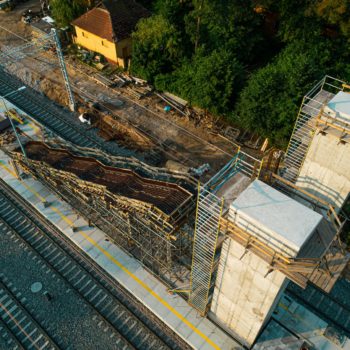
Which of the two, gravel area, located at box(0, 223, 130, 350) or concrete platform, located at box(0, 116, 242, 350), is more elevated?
concrete platform, located at box(0, 116, 242, 350)

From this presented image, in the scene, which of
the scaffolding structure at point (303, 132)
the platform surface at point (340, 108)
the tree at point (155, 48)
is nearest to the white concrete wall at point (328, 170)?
the scaffolding structure at point (303, 132)

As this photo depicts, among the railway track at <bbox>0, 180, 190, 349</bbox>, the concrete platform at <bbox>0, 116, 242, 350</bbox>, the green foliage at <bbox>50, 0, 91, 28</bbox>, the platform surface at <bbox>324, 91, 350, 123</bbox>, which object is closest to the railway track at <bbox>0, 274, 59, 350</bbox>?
the railway track at <bbox>0, 180, 190, 349</bbox>

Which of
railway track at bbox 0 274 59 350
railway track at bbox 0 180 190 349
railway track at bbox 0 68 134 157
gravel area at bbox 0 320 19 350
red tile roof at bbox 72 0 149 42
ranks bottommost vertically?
gravel area at bbox 0 320 19 350

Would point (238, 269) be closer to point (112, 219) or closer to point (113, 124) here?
point (112, 219)

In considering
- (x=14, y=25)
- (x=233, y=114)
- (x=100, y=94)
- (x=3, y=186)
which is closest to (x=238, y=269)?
(x=233, y=114)

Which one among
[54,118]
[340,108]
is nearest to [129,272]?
[340,108]

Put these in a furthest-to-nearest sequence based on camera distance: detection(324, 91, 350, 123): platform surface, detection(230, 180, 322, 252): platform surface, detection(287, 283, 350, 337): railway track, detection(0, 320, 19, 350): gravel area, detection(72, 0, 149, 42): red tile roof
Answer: detection(72, 0, 149, 42): red tile roof → detection(287, 283, 350, 337): railway track → detection(0, 320, 19, 350): gravel area → detection(324, 91, 350, 123): platform surface → detection(230, 180, 322, 252): platform surface

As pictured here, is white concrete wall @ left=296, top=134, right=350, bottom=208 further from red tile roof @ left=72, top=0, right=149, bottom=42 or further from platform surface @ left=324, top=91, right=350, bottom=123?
red tile roof @ left=72, top=0, right=149, bottom=42
